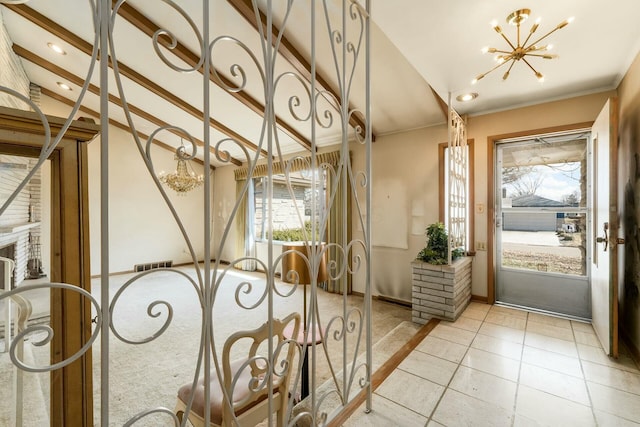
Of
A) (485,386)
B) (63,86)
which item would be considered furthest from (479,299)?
(63,86)

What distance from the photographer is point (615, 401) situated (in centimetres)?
159

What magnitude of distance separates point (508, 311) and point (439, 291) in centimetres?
90

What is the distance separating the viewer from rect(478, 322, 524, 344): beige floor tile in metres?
2.38

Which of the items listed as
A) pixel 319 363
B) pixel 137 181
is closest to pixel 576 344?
pixel 319 363

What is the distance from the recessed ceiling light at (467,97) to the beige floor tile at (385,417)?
3005mm

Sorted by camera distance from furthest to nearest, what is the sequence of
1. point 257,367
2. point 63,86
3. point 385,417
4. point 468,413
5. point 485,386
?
point 63,86
point 485,386
point 468,413
point 385,417
point 257,367

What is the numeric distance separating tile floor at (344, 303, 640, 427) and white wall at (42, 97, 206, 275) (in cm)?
560

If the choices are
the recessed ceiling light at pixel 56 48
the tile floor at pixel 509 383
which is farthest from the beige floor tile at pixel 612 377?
the recessed ceiling light at pixel 56 48

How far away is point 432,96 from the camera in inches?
127

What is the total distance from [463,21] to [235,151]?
16.0 feet

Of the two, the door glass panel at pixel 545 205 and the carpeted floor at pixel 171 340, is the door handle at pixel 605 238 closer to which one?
the door glass panel at pixel 545 205

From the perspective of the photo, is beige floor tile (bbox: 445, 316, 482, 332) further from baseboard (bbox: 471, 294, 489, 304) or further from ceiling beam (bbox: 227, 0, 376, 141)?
ceiling beam (bbox: 227, 0, 376, 141)

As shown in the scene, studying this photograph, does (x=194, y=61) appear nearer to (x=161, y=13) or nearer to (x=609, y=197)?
(x=161, y=13)

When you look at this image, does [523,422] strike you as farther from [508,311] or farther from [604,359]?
[508,311]
